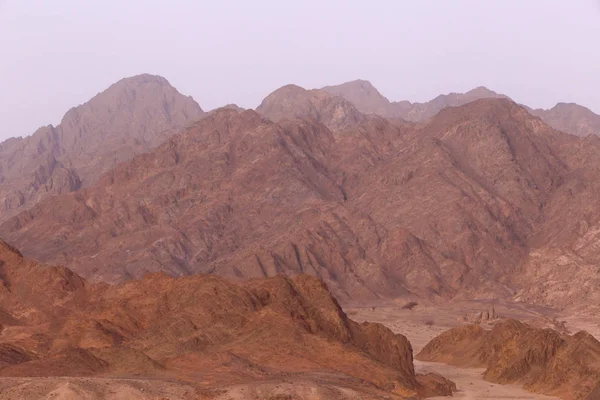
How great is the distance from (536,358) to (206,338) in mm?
31935

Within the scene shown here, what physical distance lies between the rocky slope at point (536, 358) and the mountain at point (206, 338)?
9.29 metres

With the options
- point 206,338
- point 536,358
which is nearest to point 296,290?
point 206,338

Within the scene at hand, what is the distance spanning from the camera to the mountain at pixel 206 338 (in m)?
58.2

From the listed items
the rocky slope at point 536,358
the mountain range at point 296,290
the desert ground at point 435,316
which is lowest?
the desert ground at point 435,316

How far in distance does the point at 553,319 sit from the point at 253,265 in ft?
192

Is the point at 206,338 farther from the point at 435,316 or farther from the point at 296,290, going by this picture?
the point at 435,316

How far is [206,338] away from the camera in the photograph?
66.2 metres

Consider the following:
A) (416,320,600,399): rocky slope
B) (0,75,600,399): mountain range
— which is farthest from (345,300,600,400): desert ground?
(0,75,600,399): mountain range

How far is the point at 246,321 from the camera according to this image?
69.5 metres

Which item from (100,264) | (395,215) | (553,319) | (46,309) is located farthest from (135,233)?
(46,309)

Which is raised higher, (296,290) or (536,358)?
(296,290)

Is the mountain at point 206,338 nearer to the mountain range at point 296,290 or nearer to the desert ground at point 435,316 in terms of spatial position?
the mountain range at point 296,290

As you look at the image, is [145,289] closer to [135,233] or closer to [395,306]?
[395,306]

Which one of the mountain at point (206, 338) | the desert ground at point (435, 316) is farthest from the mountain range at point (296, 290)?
the desert ground at point (435, 316)
